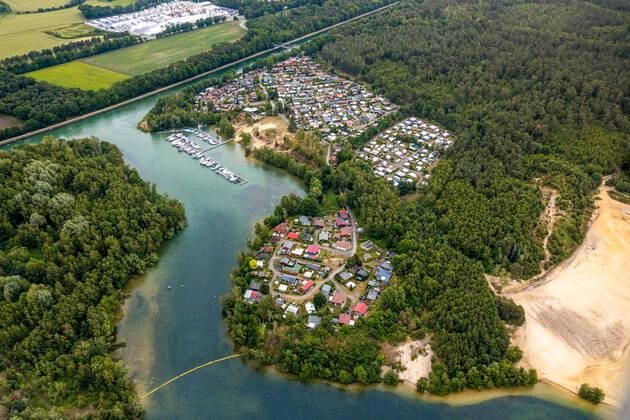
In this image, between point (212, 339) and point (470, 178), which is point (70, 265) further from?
point (470, 178)

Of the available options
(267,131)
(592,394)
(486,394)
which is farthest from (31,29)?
(592,394)

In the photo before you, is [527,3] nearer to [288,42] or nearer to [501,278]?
[288,42]

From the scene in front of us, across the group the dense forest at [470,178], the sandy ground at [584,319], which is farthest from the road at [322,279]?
the sandy ground at [584,319]

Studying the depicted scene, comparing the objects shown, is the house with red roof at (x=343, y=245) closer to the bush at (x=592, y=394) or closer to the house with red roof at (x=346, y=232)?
the house with red roof at (x=346, y=232)

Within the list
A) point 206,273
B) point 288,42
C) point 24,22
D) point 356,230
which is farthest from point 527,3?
point 24,22

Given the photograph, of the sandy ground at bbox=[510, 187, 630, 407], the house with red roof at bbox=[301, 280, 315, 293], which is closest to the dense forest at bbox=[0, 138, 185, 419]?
the house with red roof at bbox=[301, 280, 315, 293]
